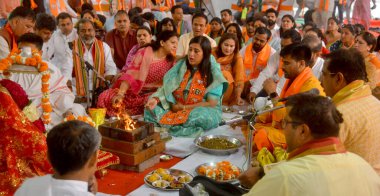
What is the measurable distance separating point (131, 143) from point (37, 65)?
1096 millimetres

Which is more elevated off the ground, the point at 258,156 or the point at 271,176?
the point at 271,176

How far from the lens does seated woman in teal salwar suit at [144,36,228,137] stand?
466 cm

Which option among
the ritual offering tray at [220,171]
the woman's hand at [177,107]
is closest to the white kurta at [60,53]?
the woman's hand at [177,107]

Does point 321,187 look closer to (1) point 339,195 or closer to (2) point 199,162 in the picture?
(1) point 339,195

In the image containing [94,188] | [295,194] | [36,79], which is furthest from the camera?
[36,79]

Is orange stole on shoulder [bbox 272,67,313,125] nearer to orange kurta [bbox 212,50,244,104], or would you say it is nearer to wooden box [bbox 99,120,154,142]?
wooden box [bbox 99,120,154,142]

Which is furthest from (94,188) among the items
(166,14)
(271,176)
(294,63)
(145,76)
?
(166,14)

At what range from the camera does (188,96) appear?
4.88 m

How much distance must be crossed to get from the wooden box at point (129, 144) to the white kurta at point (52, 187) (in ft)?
6.08

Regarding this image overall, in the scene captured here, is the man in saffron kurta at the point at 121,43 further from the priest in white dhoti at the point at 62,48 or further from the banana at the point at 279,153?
the banana at the point at 279,153

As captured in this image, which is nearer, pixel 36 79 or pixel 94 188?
pixel 94 188

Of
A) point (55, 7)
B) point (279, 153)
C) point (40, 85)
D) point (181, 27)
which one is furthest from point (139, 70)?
point (55, 7)

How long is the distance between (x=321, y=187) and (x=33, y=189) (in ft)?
3.95

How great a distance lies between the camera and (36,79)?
13.6 feet
